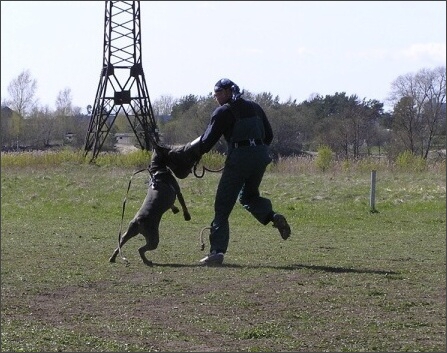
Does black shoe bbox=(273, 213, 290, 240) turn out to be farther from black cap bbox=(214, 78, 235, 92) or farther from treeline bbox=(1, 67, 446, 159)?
treeline bbox=(1, 67, 446, 159)

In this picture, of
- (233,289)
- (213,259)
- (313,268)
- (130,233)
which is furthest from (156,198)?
(233,289)

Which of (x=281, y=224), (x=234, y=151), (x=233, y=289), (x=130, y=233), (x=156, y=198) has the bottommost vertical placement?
(x=233, y=289)

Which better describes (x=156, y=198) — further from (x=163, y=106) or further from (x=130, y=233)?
(x=163, y=106)

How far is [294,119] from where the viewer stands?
23.5m

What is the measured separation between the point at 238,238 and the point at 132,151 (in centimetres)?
1150

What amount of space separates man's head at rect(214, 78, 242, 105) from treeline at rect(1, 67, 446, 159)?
779 cm

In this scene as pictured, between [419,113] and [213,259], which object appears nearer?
[213,259]

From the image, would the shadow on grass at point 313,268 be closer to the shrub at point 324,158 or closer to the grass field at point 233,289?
the grass field at point 233,289

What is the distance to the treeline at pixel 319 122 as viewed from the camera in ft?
66.6

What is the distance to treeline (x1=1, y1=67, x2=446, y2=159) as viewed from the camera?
2031 cm

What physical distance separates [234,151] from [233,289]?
2.14 m

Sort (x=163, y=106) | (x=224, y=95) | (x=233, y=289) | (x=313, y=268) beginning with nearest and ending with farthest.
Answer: (x=233, y=289) < (x=313, y=268) < (x=224, y=95) < (x=163, y=106)

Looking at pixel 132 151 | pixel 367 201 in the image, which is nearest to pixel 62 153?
pixel 132 151

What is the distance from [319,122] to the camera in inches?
1043
